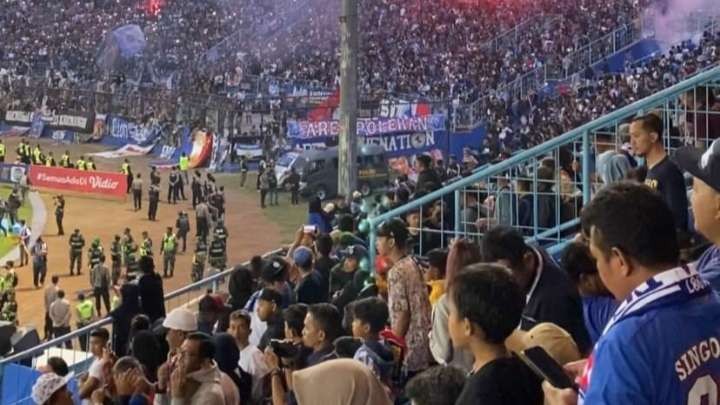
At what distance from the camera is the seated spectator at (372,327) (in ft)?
17.4

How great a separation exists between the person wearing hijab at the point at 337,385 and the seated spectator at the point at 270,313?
122 inches

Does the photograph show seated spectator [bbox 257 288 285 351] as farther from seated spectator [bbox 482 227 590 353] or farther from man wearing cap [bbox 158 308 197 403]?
seated spectator [bbox 482 227 590 353]

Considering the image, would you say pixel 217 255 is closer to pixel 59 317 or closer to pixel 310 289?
pixel 59 317

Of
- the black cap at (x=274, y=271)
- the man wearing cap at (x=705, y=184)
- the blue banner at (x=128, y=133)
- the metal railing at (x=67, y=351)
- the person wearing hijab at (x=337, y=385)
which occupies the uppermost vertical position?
the blue banner at (x=128, y=133)

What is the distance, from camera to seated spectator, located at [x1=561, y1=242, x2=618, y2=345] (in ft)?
15.2

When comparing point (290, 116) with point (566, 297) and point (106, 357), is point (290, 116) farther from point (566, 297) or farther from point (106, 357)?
point (566, 297)

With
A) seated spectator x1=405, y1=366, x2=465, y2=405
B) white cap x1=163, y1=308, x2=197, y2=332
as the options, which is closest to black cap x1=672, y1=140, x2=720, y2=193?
seated spectator x1=405, y1=366, x2=465, y2=405

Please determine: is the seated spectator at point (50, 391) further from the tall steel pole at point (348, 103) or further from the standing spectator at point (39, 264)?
the standing spectator at point (39, 264)

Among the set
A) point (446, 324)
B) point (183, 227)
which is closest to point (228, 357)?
point (446, 324)

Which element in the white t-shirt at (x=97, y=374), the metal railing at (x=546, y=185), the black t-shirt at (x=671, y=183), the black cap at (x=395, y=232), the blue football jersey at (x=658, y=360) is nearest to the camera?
the blue football jersey at (x=658, y=360)

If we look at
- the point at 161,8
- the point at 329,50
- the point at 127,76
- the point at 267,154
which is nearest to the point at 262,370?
the point at 267,154

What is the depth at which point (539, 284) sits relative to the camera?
15.3 ft

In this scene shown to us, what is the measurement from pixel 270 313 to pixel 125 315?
9.78ft

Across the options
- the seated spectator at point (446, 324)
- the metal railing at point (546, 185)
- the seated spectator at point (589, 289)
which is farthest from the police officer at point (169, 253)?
the seated spectator at point (589, 289)
